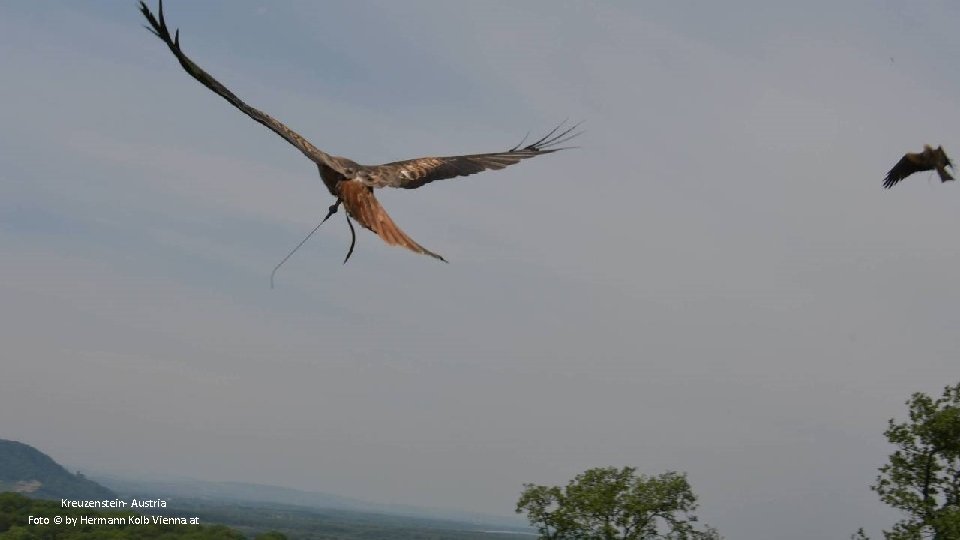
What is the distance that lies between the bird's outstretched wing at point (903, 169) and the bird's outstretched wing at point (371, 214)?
1611 cm

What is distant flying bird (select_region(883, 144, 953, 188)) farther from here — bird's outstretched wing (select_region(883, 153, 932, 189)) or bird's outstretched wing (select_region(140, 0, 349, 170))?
bird's outstretched wing (select_region(140, 0, 349, 170))

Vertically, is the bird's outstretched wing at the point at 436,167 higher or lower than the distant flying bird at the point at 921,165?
lower

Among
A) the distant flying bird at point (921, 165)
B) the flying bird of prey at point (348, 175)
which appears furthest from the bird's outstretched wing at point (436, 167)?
the distant flying bird at point (921, 165)

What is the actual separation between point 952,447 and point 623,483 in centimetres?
1248

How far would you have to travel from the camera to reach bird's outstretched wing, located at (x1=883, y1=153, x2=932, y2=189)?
17.7 m

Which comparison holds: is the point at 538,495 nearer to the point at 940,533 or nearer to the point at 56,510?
the point at 940,533

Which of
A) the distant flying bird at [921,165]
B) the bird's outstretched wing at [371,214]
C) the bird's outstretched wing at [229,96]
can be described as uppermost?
the distant flying bird at [921,165]

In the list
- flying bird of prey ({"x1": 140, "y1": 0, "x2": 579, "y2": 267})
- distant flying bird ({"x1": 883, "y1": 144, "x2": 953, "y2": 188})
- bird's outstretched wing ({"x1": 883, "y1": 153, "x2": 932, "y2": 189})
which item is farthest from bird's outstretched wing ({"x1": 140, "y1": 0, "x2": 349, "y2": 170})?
bird's outstretched wing ({"x1": 883, "y1": 153, "x2": 932, "y2": 189})

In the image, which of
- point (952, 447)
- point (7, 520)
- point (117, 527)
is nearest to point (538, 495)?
point (952, 447)

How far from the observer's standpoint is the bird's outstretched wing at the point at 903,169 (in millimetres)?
17667

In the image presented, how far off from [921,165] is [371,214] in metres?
16.2

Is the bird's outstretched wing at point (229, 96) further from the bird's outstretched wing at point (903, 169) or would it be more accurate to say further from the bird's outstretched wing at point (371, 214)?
the bird's outstretched wing at point (903, 169)

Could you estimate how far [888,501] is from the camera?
29844mm

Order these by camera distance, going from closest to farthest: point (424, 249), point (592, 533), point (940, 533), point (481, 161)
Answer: point (424, 249) < point (481, 161) < point (940, 533) < point (592, 533)
